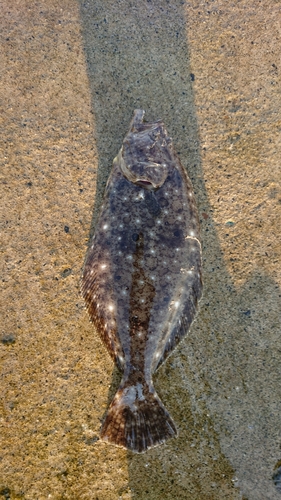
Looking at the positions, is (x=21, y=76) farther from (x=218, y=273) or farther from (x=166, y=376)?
(x=166, y=376)

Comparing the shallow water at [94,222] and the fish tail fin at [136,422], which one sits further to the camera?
the shallow water at [94,222]

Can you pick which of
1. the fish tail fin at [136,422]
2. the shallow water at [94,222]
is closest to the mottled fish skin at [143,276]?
the fish tail fin at [136,422]

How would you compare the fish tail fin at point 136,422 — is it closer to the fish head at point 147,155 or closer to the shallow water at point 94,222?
the shallow water at point 94,222

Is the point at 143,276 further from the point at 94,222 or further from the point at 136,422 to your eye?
the point at 136,422

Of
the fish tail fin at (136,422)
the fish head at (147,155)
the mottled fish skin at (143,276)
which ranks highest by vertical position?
the fish head at (147,155)

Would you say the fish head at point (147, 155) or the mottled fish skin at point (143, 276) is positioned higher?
the fish head at point (147, 155)

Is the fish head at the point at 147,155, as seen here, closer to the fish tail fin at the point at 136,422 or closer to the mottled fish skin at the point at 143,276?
the mottled fish skin at the point at 143,276

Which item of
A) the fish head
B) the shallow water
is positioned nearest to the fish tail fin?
the shallow water

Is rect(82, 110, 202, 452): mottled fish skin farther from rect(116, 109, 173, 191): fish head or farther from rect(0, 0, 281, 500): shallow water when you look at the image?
rect(0, 0, 281, 500): shallow water
